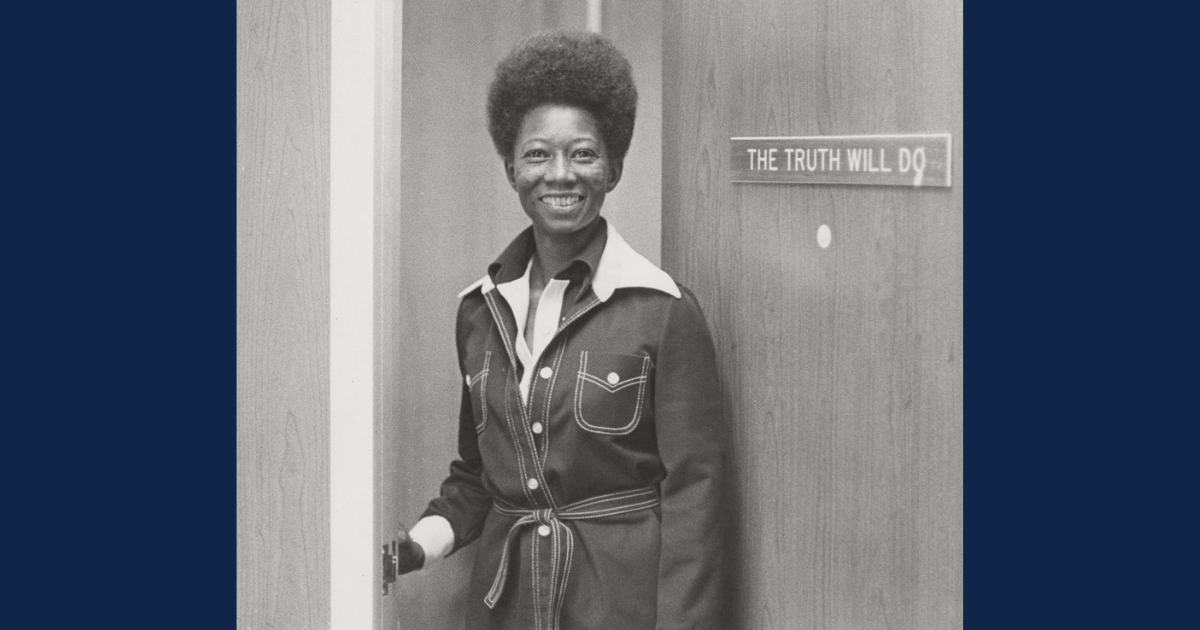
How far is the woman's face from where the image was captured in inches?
105

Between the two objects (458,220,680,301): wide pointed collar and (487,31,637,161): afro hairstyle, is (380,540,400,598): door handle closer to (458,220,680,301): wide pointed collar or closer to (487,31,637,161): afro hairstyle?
(458,220,680,301): wide pointed collar

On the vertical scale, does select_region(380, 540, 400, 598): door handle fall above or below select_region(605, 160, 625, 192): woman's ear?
below

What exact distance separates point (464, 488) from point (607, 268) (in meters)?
0.48

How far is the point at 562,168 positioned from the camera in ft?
8.74

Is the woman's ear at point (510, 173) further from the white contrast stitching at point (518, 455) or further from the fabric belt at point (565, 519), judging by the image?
the fabric belt at point (565, 519)

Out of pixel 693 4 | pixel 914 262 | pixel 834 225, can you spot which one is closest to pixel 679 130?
pixel 693 4

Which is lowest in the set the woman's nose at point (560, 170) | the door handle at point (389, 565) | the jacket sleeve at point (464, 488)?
the door handle at point (389, 565)

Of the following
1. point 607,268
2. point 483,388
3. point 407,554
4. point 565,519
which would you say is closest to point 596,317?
point 607,268

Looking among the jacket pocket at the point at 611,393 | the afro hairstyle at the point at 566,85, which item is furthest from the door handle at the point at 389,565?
the afro hairstyle at the point at 566,85

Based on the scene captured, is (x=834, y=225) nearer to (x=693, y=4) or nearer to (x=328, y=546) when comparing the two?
(x=693, y=4)

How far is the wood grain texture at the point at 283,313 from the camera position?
251 cm

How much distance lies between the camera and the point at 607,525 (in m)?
2.65

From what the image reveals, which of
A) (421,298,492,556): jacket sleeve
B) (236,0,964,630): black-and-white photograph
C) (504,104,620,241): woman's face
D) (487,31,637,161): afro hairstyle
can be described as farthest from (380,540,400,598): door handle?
(487,31,637,161): afro hairstyle

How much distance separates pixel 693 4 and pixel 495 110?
410 mm
